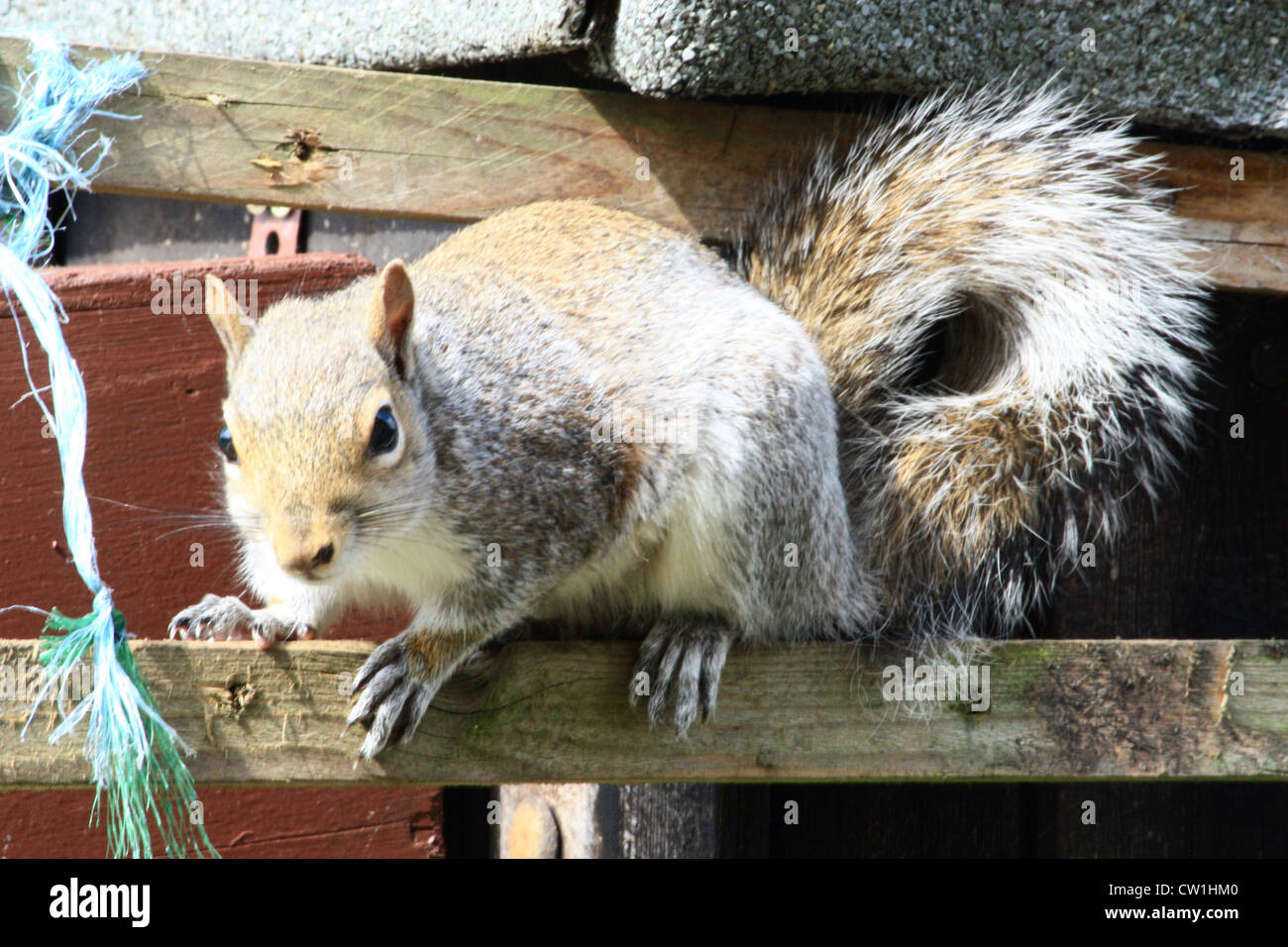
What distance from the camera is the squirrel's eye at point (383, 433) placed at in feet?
4.33

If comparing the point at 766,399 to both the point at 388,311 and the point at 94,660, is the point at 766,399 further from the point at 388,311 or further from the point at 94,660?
the point at 94,660

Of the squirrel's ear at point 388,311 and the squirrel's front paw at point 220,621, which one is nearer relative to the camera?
the squirrel's ear at point 388,311

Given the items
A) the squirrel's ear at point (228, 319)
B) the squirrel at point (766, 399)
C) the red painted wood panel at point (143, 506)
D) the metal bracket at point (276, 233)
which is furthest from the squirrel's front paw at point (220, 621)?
the metal bracket at point (276, 233)

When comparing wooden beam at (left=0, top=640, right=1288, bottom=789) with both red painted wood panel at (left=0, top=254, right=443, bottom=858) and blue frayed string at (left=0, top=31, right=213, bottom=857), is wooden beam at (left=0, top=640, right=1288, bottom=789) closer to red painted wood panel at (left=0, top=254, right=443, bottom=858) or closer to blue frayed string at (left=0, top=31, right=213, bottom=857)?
blue frayed string at (left=0, top=31, right=213, bottom=857)

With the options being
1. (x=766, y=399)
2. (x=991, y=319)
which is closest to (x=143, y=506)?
(x=766, y=399)

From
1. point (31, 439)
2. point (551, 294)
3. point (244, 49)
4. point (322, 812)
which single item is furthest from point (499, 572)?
point (244, 49)

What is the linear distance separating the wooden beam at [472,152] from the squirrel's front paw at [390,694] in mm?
639

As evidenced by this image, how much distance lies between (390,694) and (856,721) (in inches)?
22.8

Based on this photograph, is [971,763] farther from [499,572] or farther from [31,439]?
[31,439]

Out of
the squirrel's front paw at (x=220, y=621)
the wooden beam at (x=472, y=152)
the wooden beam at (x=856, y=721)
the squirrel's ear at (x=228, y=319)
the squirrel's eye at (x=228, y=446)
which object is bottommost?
the wooden beam at (x=856, y=721)

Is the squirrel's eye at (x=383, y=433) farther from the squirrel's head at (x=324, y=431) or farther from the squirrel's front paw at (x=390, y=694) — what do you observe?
the squirrel's front paw at (x=390, y=694)

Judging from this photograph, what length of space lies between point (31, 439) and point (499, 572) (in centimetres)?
77

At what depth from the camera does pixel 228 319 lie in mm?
1475

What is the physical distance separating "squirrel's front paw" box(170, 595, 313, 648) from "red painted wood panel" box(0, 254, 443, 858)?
166 mm
